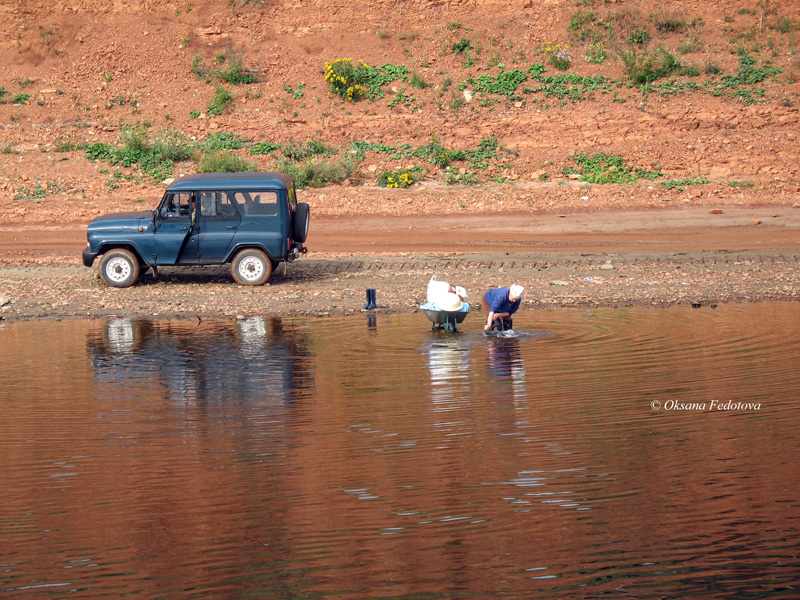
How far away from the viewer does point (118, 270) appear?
17.0 meters

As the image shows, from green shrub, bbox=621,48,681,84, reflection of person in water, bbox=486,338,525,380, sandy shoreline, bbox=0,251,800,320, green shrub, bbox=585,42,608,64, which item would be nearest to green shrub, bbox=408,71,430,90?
green shrub, bbox=585,42,608,64

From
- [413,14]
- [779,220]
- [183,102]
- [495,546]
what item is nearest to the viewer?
[495,546]

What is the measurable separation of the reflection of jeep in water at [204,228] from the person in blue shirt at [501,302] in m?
5.52

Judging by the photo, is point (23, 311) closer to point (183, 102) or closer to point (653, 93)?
point (183, 102)

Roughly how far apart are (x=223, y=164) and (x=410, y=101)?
25.5 feet

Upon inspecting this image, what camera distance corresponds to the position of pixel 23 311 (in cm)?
1577

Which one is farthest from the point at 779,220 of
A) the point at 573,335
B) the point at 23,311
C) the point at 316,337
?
the point at 23,311

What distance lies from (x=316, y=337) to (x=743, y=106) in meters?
21.5

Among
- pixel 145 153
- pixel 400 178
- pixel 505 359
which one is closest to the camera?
pixel 505 359

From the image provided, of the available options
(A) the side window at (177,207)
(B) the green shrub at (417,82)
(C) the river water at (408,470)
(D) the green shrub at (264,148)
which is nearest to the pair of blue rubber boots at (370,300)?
(C) the river water at (408,470)

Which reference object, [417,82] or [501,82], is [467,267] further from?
[417,82]

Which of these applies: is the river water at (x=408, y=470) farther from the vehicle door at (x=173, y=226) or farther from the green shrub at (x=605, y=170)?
the green shrub at (x=605, y=170)

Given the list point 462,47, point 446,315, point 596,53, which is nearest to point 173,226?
point 446,315

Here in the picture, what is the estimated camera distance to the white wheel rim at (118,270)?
55.7ft
